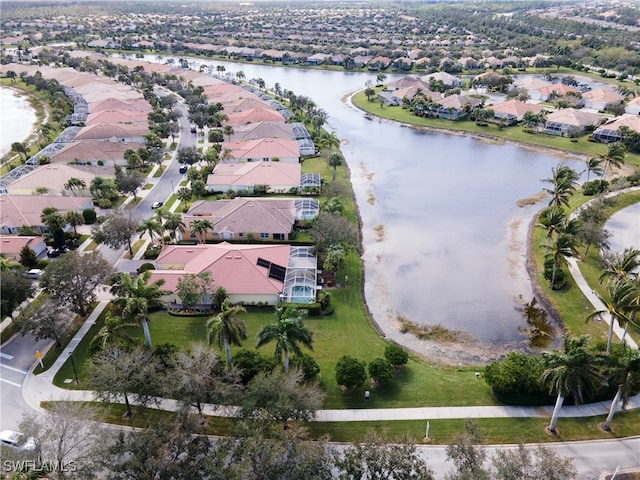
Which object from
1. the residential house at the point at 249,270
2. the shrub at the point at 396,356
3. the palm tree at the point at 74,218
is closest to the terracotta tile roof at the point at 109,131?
the palm tree at the point at 74,218

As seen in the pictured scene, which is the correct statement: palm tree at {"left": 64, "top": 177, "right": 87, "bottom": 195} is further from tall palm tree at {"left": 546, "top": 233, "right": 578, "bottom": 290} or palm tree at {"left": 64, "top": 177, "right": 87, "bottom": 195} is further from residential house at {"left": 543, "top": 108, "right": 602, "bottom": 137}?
residential house at {"left": 543, "top": 108, "right": 602, "bottom": 137}

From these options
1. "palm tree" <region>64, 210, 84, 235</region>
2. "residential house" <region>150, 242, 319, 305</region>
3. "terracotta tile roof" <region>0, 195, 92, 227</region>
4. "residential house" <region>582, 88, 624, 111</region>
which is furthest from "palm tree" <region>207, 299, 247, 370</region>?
"residential house" <region>582, 88, 624, 111</region>

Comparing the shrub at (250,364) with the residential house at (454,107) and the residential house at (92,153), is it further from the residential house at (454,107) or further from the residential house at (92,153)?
the residential house at (454,107)

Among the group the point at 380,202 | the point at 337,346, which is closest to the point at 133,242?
the point at 337,346

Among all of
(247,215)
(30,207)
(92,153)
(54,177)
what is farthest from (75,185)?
(247,215)

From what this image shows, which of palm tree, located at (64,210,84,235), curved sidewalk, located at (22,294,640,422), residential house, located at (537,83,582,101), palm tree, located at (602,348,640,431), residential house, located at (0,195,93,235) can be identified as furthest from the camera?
residential house, located at (537,83,582,101)

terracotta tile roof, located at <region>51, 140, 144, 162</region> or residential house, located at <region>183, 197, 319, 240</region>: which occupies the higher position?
terracotta tile roof, located at <region>51, 140, 144, 162</region>

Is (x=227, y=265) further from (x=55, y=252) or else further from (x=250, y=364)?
(x=55, y=252)
